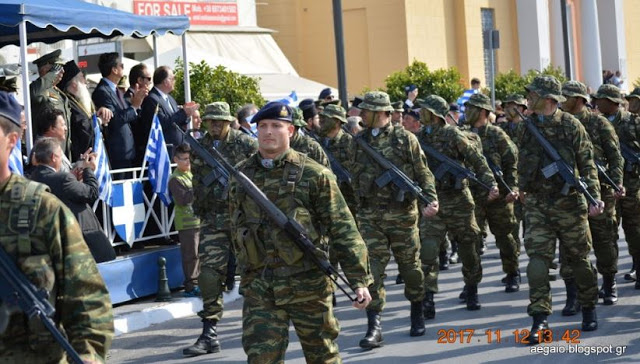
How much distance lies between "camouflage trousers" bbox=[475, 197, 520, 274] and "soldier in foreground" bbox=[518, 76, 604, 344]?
7.87 feet

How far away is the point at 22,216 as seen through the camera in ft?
12.7

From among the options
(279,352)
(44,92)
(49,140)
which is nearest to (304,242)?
(279,352)

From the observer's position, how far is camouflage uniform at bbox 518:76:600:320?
902cm

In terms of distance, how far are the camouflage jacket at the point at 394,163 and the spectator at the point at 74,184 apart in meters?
2.35

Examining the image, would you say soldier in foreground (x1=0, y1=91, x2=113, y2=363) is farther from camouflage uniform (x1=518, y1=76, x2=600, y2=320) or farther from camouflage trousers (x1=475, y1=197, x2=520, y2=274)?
camouflage trousers (x1=475, y1=197, x2=520, y2=274)

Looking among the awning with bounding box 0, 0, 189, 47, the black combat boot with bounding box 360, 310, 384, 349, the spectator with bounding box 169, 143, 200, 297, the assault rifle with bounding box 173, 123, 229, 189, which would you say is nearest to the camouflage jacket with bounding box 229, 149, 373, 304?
the assault rifle with bounding box 173, 123, 229, 189

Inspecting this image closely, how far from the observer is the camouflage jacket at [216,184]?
9.17 meters

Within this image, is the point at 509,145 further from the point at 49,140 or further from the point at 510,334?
the point at 49,140

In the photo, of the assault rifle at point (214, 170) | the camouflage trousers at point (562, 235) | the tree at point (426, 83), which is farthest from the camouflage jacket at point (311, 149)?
the tree at point (426, 83)

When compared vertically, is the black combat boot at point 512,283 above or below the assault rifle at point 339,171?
below

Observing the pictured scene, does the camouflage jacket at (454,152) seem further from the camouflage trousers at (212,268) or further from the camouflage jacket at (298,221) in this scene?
the camouflage jacket at (298,221)

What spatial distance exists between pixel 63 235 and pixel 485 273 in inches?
383

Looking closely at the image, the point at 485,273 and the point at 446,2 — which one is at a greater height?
the point at 446,2

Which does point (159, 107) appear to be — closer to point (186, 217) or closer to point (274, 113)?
point (186, 217)
